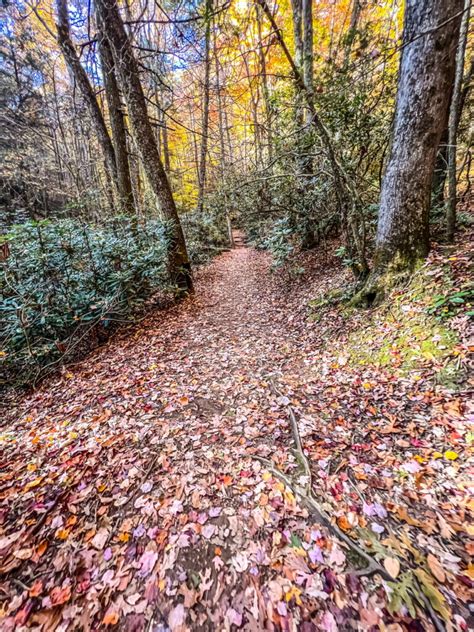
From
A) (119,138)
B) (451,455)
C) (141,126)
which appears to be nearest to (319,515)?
(451,455)

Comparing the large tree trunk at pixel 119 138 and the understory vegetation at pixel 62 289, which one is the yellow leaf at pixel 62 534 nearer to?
the understory vegetation at pixel 62 289

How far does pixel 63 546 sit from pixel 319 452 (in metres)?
2.08

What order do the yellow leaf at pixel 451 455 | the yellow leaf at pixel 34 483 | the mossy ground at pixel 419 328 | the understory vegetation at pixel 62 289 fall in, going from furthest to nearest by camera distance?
the understory vegetation at pixel 62 289, the mossy ground at pixel 419 328, the yellow leaf at pixel 34 483, the yellow leaf at pixel 451 455

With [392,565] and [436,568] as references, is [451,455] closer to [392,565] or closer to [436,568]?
[436,568]

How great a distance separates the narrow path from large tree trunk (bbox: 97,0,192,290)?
3.67 metres

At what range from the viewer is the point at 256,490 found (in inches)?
87.4

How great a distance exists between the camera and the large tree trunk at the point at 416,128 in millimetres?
3113

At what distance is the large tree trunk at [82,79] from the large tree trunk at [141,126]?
4.91ft

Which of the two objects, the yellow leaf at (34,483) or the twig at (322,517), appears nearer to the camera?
the twig at (322,517)

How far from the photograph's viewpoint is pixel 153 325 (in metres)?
6.18

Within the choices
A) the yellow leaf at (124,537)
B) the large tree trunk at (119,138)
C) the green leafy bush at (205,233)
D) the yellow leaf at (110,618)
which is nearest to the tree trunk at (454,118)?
the yellow leaf at (124,537)

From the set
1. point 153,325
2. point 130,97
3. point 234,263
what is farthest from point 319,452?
point 234,263

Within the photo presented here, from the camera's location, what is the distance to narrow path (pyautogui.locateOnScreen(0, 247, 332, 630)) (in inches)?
62.4

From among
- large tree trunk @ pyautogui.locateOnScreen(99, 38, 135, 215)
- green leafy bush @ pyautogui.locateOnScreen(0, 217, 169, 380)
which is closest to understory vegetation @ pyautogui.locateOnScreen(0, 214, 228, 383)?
green leafy bush @ pyautogui.locateOnScreen(0, 217, 169, 380)
